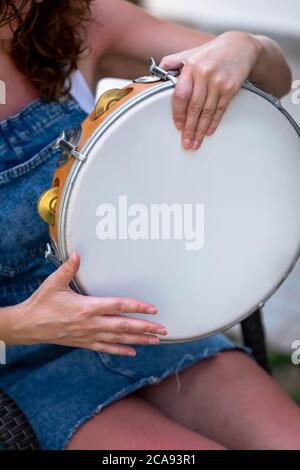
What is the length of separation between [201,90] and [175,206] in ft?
0.53

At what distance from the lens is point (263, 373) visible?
4.46 feet

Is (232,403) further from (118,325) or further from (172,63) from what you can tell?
(172,63)

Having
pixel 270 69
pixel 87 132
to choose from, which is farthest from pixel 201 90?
pixel 270 69

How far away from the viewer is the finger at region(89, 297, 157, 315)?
3.48ft

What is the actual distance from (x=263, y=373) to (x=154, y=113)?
0.54 meters

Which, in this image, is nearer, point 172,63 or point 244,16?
point 172,63

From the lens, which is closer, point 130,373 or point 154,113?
point 154,113

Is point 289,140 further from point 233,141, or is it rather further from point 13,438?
point 13,438

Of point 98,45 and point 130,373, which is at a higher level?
point 98,45

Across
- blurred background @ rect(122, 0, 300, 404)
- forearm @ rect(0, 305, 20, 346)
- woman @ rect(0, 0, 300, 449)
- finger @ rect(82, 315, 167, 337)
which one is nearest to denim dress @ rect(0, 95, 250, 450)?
woman @ rect(0, 0, 300, 449)

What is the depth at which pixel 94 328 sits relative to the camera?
107 centimetres

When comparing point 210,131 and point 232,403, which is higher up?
point 210,131
